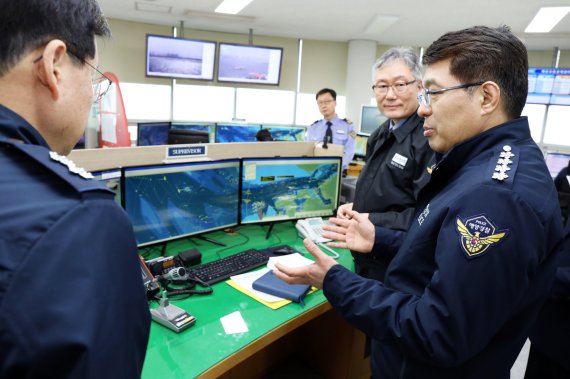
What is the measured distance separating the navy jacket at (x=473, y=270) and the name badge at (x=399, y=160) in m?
0.68

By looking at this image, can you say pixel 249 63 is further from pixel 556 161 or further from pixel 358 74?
pixel 556 161

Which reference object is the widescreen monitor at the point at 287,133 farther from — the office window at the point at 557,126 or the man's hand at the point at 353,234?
the office window at the point at 557,126

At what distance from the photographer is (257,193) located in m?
2.05

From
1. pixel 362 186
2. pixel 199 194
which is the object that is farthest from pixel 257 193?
pixel 362 186

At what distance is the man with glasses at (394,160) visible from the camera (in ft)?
5.57

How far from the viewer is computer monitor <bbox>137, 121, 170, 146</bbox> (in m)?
4.11

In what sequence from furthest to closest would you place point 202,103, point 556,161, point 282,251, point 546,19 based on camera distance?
point 202,103
point 546,19
point 556,161
point 282,251

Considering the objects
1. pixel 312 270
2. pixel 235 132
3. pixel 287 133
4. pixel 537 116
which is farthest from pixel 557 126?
pixel 312 270

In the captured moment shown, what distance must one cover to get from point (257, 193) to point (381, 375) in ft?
3.76

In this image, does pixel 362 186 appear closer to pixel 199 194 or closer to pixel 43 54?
A: pixel 199 194

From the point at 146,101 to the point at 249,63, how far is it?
1.94 meters

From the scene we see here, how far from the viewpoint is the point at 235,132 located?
5043 millimetres

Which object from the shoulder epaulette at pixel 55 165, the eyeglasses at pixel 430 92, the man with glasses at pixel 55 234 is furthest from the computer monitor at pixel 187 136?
the shoulder epaulette at pixel 55 165

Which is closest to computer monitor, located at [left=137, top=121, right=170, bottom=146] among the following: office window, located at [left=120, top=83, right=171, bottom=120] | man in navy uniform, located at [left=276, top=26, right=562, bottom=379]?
office window, located at [left=120, top=83, right=171, bottom=120]
